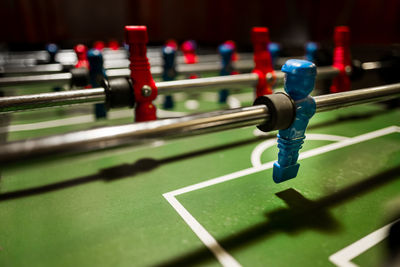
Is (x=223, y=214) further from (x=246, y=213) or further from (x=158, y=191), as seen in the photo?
(x=158, y=191)

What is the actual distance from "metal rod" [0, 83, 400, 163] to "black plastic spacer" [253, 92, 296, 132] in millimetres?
15

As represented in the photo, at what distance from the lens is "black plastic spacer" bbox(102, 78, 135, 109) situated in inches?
36.4

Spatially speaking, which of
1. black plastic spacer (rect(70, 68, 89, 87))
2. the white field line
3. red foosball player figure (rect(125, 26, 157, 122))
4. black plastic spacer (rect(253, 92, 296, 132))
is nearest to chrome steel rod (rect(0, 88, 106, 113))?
red foosball player figure (rect(125, 26, 157, 122))

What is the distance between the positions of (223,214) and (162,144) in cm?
58

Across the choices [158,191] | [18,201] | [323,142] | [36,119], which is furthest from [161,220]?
[36,119]

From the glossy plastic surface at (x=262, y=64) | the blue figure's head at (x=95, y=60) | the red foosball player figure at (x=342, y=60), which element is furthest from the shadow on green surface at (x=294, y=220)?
the blue figure's head at (x=95, y=60)

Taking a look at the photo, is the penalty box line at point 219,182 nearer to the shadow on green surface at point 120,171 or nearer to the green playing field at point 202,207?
the green playing field at point 202,207

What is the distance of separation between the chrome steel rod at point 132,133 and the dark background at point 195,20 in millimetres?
2366

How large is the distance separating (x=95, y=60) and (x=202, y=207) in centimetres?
100

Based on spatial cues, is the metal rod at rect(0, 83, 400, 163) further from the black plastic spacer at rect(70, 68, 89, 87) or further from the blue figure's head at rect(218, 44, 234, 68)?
the blue figure's head at rect(218, 44, 234, 68)

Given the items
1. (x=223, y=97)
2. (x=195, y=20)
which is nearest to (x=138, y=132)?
(x=223, y=97)

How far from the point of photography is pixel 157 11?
14.6 feet

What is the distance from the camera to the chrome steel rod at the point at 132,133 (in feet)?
1.50

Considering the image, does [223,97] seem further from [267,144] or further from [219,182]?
[219,182]
